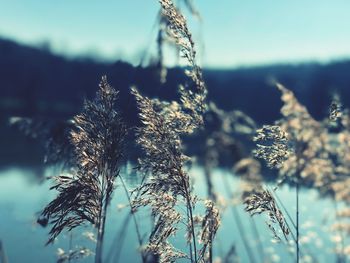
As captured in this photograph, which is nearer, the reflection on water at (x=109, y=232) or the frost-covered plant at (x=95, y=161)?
the frost-covered plant at (x=95, y=161)

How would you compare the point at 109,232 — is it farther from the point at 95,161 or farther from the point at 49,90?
the point at 49,90

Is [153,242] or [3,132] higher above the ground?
[3,132]

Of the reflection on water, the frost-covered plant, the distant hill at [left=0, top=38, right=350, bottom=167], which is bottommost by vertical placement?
the frost-covered plant

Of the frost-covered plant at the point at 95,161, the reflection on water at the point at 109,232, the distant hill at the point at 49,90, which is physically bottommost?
the frost-covered plant at the point at 95,161

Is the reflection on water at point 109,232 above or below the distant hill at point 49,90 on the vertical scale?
below

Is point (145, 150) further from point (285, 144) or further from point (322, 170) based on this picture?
point (322, 170)

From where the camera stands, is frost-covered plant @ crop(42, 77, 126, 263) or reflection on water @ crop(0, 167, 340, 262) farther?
reflection on water @ crop(0, 167, 340, 262)

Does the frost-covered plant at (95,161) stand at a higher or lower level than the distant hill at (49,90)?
lower

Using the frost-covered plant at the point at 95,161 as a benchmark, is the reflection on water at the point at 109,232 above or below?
above

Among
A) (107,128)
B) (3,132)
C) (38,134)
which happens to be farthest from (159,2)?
(3,132)

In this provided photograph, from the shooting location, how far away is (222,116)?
3348 mm

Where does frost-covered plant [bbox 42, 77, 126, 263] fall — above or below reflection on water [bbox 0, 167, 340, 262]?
below

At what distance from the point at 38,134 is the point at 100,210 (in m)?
3.85

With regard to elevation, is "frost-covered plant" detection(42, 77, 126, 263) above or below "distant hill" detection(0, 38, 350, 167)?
below
